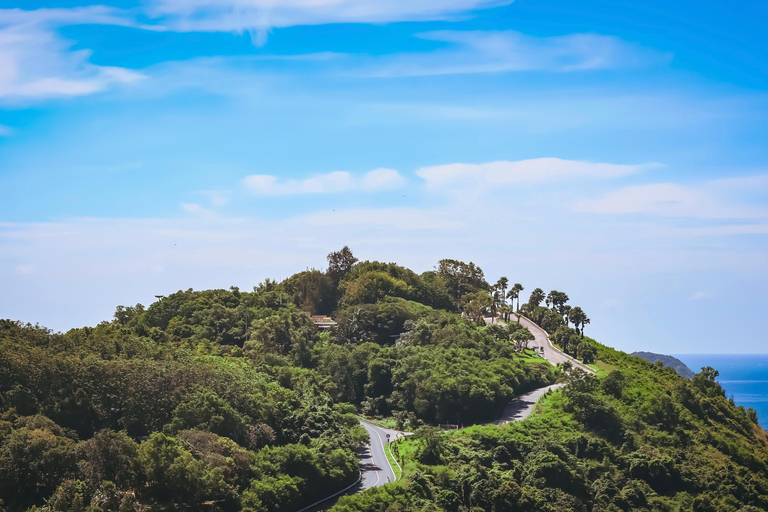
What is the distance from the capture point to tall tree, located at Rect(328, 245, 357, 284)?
10100cm

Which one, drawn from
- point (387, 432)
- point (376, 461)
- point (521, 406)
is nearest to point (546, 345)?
point (521, 406)

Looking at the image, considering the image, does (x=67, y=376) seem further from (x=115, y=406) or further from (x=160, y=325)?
(x=160, y=325)

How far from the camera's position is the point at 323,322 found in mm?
90375

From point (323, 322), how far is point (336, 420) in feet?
124

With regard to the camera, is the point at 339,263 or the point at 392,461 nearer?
the point at 392,461

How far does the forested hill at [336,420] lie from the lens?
36219 millimetres

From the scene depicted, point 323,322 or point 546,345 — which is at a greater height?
point 323,322

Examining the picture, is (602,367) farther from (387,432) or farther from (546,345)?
(387,432)

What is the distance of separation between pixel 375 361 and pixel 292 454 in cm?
2714

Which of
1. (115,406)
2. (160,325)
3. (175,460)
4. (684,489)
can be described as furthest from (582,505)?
(160,325)

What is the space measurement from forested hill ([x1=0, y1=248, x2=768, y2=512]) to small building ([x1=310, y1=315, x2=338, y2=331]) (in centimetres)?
477

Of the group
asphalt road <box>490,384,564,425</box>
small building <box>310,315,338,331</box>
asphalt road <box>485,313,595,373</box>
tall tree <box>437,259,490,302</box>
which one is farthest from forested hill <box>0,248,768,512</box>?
tall tree <box>437,259,490,302</box>

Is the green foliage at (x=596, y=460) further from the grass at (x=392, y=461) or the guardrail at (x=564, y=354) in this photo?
the guardrail at (x=564, y=354)

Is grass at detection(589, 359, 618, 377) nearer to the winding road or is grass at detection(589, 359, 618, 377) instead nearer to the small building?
the winding road
